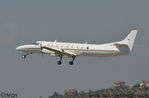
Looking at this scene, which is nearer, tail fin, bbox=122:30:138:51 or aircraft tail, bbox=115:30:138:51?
aircraft tail, bbox=115:30:138:51

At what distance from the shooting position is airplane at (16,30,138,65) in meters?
85.3

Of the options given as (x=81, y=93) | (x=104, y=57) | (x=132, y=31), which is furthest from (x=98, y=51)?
(x=81, y=93)

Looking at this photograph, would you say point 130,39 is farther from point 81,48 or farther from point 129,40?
point 81,48

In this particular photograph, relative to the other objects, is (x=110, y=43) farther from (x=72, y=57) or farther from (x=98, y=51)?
(x=72, y=57)

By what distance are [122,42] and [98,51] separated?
4535 millimetres

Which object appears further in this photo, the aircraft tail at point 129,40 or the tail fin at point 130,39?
the tail fin at point 130,39

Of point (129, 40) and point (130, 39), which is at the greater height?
point (130, 39)

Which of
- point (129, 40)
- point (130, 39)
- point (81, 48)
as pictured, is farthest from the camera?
point (81, 48)

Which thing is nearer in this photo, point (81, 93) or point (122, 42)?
point (122, 42)

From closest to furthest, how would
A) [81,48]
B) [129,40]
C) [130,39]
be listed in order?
1. [129,40]
2. [130,39]
3. [81,48]

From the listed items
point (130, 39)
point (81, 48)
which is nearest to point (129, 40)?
point (130, 39)

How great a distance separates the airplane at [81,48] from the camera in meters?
85.3

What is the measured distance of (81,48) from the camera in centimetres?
8712

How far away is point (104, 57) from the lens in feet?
283
